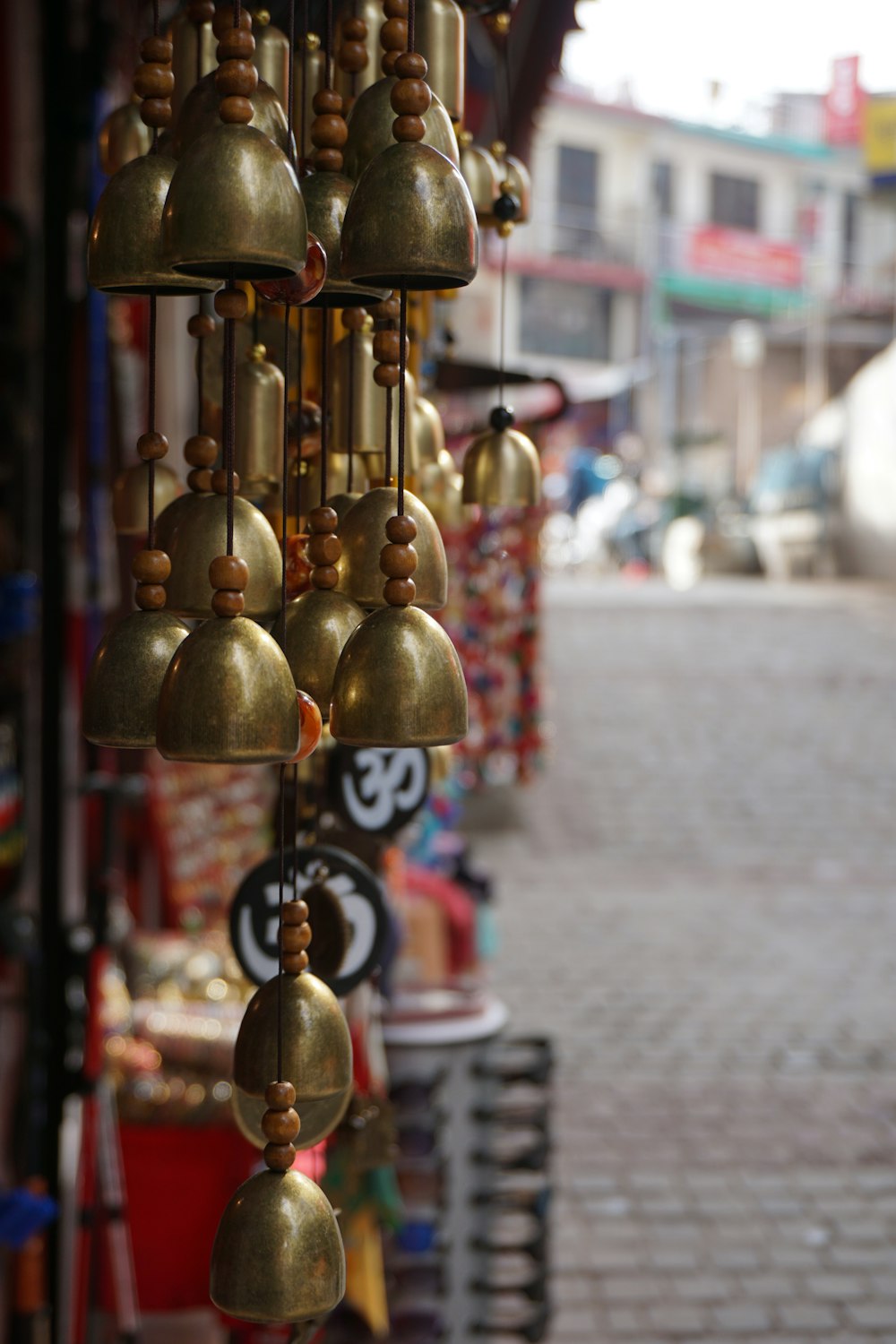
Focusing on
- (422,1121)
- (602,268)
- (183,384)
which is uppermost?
(602,268)

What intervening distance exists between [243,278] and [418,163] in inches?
5.6

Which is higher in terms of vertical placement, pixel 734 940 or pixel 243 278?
pixel 243 278

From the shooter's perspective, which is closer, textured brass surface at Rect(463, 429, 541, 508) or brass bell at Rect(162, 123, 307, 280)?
brass bell at Rect(162, 123, 307, 280)

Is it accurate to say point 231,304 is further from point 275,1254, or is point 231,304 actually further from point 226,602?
point 275,1254

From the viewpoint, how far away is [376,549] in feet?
4.11

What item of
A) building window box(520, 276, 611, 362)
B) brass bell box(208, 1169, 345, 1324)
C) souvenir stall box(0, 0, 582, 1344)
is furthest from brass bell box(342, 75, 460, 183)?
building window box(520, 276, 611, 362)

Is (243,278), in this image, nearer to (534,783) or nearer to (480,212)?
(480,212)

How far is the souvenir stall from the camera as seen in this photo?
1.03 meters

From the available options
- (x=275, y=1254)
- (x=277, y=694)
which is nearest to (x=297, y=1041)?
(x=275, y=1254)

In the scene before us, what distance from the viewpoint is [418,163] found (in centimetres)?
101

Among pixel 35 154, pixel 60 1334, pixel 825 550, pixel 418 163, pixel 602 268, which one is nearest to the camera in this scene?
pixel 418 163

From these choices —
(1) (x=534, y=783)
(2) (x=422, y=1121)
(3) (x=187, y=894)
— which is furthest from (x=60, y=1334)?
(1) (x=534, y=783)

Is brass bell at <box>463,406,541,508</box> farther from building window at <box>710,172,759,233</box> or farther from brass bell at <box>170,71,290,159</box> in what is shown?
building window at <box>710,172,759,233</box>

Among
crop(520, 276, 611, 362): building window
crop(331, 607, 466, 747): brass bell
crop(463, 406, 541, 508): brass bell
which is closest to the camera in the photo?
crop(331, 607, 466, 747): brass bell
